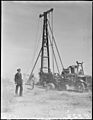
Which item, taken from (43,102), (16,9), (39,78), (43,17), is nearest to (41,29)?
(43,17)

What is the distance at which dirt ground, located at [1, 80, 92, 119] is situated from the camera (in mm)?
1758

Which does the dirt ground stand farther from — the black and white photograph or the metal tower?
the metal tower

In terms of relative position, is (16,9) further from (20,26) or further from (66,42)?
(66,42)

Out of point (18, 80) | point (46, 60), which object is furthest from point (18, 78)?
point (46, 60)

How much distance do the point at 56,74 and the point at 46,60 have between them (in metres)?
0.11

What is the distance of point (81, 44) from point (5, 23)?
498 mm

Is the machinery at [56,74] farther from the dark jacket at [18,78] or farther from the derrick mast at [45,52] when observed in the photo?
the dark jacket at [18,78]

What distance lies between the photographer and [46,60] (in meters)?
1.82

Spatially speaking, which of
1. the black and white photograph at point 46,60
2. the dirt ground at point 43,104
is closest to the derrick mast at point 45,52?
the black and white photograph at point 46,60

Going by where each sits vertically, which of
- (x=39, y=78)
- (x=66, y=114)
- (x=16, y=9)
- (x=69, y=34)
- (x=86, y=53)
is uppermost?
(x=16, y=9)

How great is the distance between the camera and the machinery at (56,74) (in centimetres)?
182

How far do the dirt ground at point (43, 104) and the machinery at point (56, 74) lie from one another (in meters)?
0.05

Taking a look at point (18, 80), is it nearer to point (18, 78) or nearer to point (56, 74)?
point (18, 78)

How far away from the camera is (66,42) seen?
185cm
